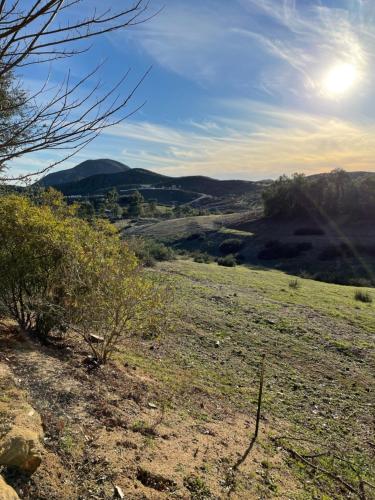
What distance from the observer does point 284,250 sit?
45062mm

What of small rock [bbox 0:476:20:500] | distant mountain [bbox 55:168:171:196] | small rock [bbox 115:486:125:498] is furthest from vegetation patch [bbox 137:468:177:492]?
distant mountain [bbox 55:168:171:196]

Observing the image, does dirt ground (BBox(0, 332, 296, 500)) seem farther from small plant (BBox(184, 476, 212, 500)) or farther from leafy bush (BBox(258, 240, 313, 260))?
leafy bush (BBox(258, 240, 313, 260))

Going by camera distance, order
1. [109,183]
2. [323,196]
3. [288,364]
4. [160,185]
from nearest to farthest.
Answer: [288,364], [323,196], [160,185], [109,183]

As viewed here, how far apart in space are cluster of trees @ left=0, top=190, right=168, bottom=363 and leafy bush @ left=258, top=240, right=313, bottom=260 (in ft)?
123

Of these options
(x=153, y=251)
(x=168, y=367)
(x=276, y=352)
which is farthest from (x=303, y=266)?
(x=168, y=367)

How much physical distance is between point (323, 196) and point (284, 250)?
674 inches

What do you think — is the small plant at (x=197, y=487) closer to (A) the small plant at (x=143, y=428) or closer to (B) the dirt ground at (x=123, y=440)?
(B) the dirt ground at (x=123, y=440)

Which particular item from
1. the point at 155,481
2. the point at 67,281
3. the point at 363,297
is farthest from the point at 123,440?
the point at 363,297

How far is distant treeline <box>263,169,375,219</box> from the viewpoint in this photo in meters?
53.9

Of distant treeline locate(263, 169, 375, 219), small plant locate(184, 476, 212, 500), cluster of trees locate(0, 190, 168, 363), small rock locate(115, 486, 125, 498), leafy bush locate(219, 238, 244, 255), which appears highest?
distant treeline locate(263, 169, 375, 219)

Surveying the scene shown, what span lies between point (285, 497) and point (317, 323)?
11.0 meters

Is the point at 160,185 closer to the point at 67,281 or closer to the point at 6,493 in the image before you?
the point at 67,281

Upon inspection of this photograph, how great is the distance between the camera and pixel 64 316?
781 centimetres

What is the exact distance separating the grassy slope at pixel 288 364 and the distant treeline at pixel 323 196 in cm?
3848
